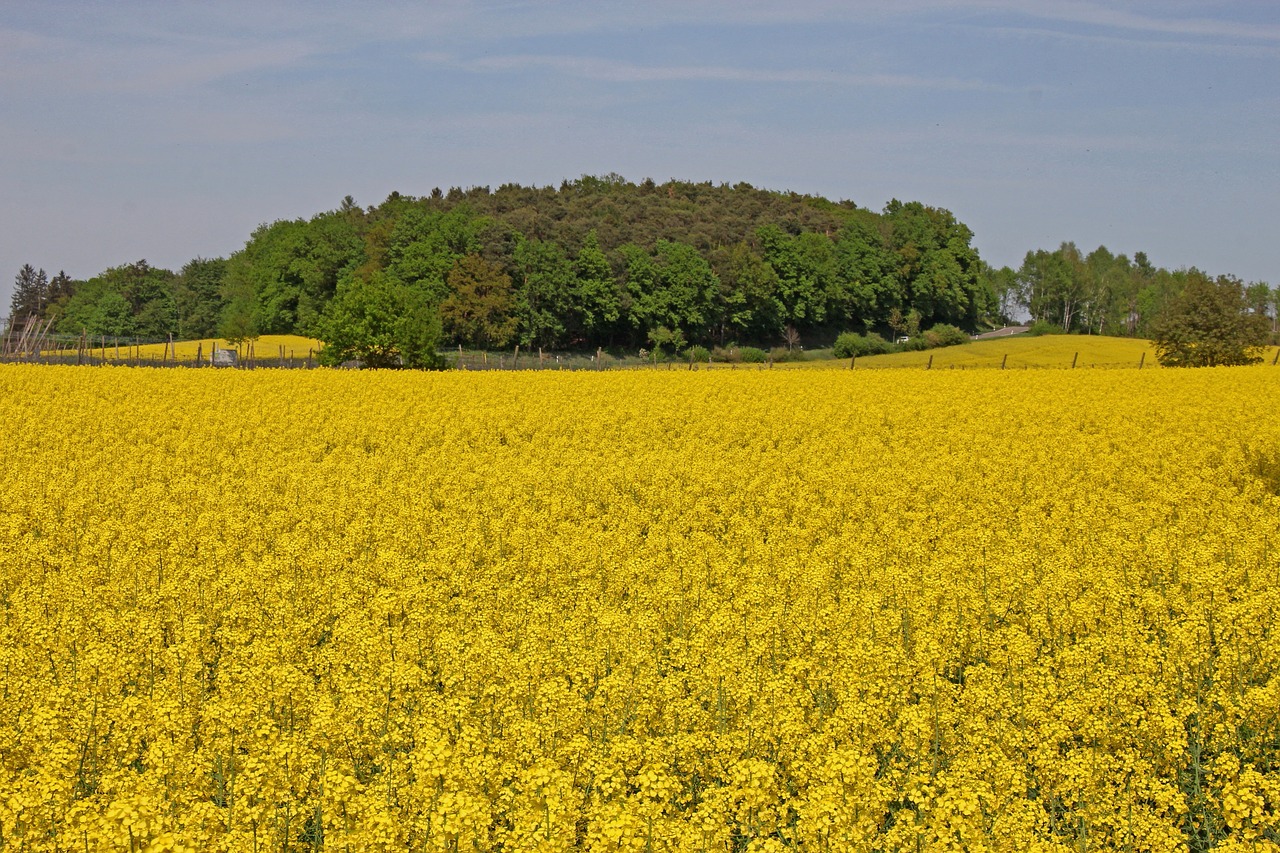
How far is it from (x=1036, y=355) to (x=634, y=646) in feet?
220

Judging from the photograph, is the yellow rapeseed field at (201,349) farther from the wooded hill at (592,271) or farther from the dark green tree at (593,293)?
the dark green tree at (593,293)

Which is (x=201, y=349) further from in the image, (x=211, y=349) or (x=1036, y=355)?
(x=1036, y=355)

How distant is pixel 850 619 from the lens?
11.5 meters

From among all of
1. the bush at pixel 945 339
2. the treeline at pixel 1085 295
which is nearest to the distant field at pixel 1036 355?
the bush at pixel 945 339

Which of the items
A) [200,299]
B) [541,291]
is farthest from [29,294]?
[541,291]

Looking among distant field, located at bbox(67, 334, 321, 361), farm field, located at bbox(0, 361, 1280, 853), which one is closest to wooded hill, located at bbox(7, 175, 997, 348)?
distant field, located at bbox(67, 334, 321, 361)

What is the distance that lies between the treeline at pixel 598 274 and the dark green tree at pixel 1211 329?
39.7 meters

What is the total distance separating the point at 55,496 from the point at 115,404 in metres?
11.2

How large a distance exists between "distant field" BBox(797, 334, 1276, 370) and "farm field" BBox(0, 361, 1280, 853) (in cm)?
4289

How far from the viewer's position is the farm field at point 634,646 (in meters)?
7.15

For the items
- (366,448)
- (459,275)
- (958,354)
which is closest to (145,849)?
(366,448)

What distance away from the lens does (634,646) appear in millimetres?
10484

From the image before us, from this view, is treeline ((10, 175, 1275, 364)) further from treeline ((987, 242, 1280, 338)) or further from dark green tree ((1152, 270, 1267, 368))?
dark green tree ((1152, 270, 1267, 368))

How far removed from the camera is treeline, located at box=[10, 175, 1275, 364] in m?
90.2
